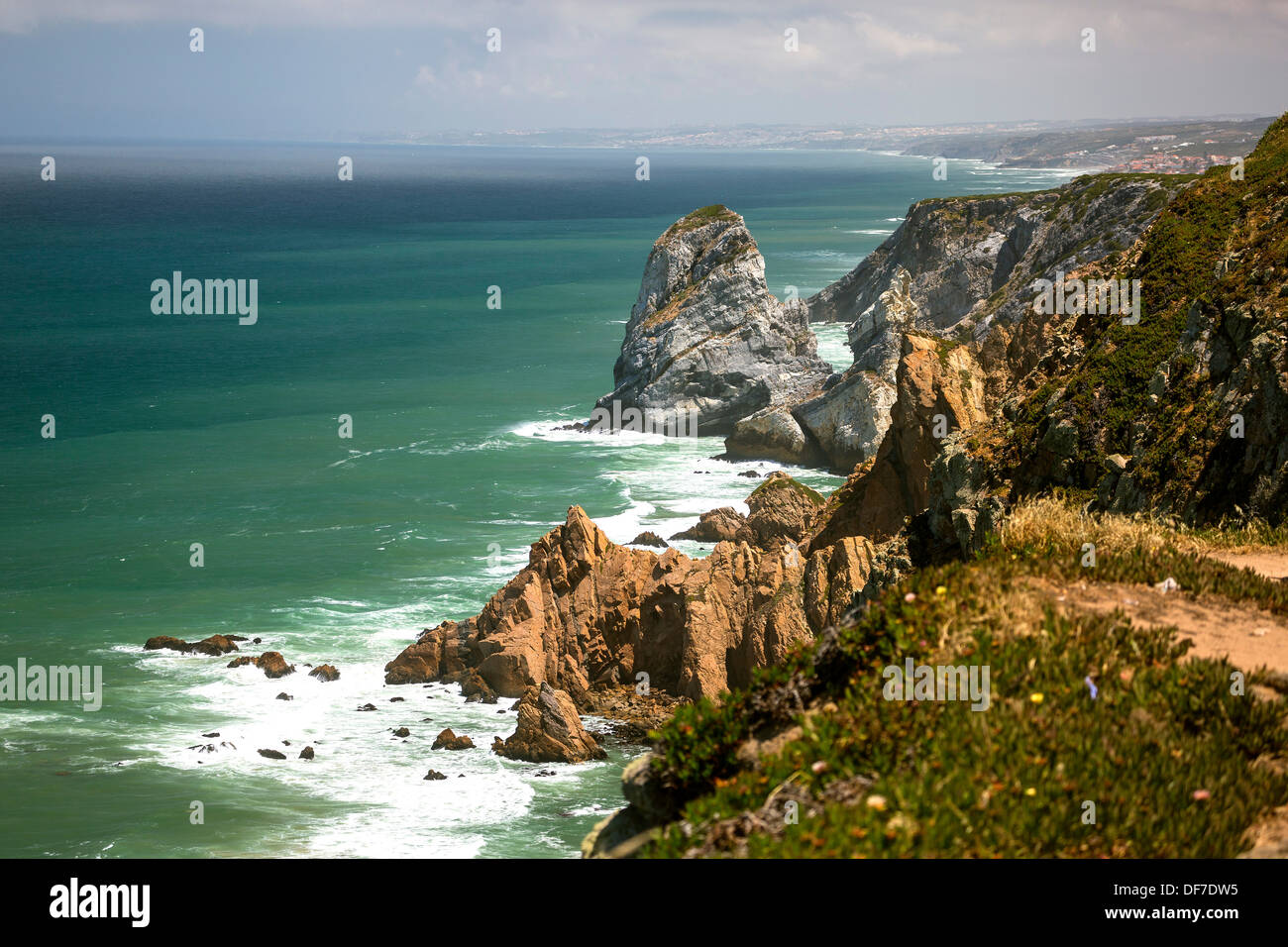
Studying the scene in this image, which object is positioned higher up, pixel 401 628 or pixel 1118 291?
pixel 1118 291

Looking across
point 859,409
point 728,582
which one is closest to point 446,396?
point 859,409

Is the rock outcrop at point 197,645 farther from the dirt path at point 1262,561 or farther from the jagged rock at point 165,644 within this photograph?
the dirt path at point 1262,561

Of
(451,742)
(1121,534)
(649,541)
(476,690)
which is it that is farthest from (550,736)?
(1121,534)

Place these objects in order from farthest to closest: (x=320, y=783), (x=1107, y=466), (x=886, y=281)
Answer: (x=886, y=281), (x=320, y=783), (x=1107, y=466)

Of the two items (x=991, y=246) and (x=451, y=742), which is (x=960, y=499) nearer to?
(x=451, y=742)

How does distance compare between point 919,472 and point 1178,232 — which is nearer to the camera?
point 1178,232

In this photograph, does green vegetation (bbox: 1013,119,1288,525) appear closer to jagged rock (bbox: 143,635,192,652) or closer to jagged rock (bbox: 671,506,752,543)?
jagged rock (bbox: 671,506,752,543)
